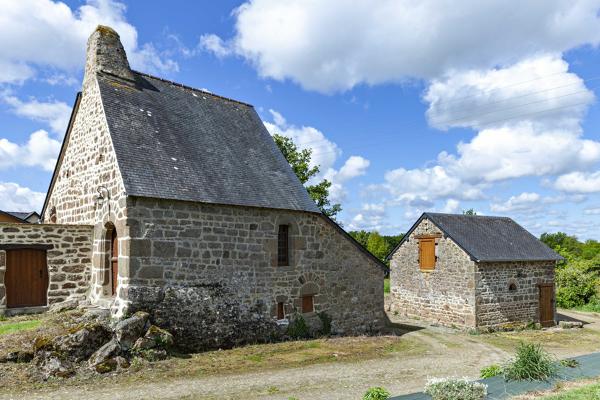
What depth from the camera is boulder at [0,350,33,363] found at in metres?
9.22

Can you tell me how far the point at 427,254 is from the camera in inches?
877

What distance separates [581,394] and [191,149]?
36.9 ft

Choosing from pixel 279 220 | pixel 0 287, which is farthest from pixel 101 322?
pixel 279 220

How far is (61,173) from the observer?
1582cm

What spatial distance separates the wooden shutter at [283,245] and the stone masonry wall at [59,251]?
5528mm

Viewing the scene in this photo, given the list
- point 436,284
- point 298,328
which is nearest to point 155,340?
point 298,328

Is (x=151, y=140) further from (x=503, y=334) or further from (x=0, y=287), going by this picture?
(x=503, y=334)

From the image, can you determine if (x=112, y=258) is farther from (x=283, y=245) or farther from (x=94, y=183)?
(x=283, y=245)

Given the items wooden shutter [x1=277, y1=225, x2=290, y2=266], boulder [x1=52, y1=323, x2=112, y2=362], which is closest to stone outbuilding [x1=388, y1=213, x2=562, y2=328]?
wooden shutter [x1=277, y1=225, x2=290, y2=266]

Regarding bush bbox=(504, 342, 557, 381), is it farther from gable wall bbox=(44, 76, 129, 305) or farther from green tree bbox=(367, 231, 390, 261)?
green tree bbox=(367, 231, 390, 261)

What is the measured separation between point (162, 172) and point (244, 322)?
15.7 ft

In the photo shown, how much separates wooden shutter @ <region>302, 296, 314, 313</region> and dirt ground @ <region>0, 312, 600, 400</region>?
122 centimetres

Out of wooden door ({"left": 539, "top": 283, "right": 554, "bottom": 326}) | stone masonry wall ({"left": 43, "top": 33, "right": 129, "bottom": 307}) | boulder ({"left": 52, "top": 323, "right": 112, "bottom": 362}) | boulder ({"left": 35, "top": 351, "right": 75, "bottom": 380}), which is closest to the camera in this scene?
boulder ({"left": 35, "top": 351, "right": 75, "bottom": 380})

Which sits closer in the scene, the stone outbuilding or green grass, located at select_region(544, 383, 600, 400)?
green grass, located at select_region(544, 383, 600, 400)
